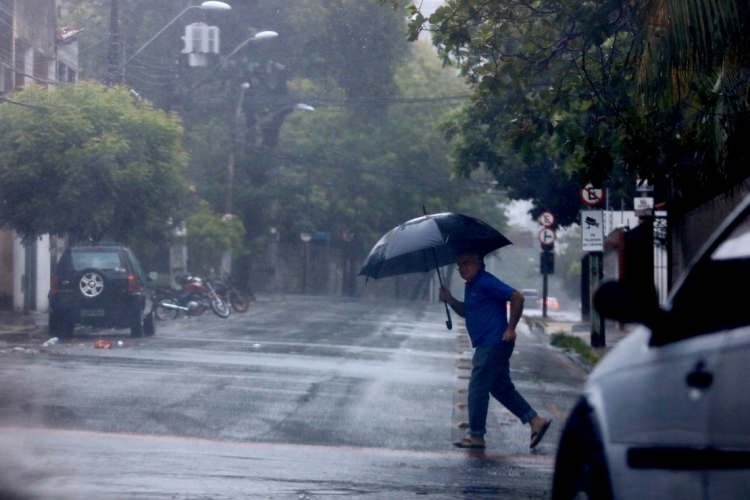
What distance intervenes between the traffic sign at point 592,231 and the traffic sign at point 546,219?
31.8 ft

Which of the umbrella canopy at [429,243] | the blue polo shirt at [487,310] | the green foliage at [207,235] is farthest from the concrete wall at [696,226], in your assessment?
the green foliage at [207,235]

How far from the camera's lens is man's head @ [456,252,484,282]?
8906 mm

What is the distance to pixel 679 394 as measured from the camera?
330 cm

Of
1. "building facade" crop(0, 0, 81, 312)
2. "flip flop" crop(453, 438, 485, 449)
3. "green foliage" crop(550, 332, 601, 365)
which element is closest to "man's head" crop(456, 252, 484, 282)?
"flip flop" crop(453, 438, 485, 449)

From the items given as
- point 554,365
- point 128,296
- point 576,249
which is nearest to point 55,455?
point 554,365

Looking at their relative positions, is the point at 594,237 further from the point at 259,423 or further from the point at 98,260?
the point at 259,423

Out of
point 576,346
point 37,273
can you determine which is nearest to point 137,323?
point 576,346

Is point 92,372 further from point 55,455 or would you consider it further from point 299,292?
point 299,292

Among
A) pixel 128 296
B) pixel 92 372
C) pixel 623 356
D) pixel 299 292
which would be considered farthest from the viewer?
pixel 299 292

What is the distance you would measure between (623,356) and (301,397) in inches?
308

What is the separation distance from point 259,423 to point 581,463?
19.6 ft

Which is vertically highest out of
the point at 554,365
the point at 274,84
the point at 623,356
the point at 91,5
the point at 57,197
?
the point at 91,5

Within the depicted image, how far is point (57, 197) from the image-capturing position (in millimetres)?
22031

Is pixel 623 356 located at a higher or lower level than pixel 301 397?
higher
